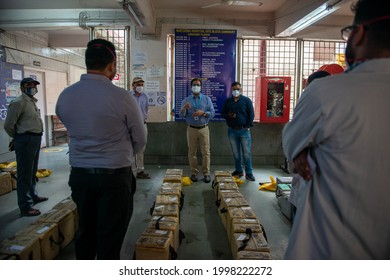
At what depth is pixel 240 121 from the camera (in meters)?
4.82

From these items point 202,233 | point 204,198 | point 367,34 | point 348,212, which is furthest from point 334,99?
point 204,198

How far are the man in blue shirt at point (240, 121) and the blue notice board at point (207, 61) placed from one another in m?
0.80

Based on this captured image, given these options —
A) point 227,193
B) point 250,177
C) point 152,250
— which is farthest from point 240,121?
point 152,250

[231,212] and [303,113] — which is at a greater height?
[303,113]

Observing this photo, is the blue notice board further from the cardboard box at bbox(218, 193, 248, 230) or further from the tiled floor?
the cardboard box at bbox(218, 193, 248, 230)

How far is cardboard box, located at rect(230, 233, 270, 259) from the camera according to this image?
2127 mm

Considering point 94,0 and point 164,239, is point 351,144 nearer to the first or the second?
point 164,239

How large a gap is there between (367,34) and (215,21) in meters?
5.07

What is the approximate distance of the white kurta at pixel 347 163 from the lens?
88 cm

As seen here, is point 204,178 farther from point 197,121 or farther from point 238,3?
point 238,3

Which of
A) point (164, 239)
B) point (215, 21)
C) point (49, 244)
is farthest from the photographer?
point (215, 21)

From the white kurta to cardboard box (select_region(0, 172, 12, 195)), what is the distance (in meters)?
4.38

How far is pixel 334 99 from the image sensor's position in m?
0.88

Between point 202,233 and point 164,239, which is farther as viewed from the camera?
point 202,233
